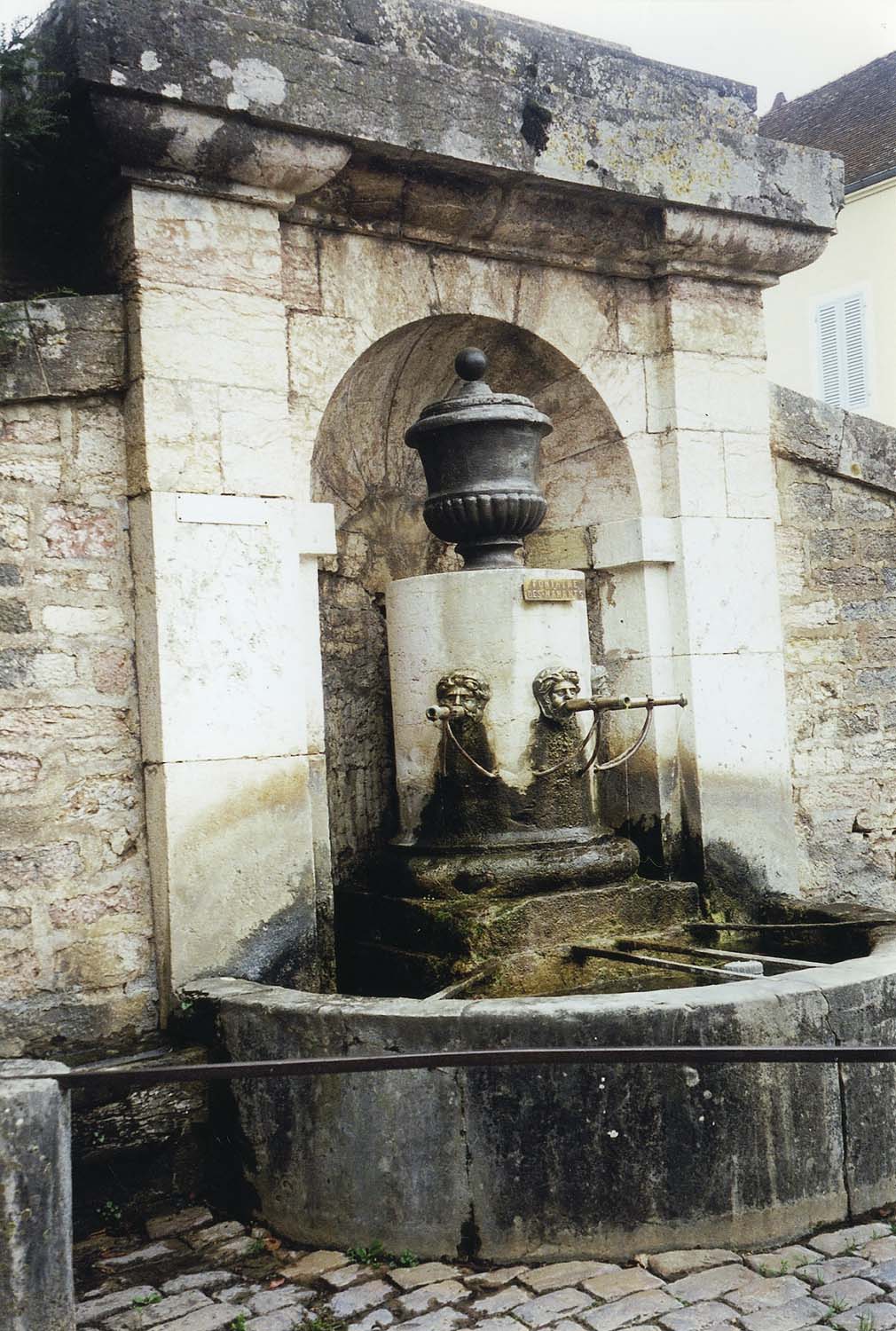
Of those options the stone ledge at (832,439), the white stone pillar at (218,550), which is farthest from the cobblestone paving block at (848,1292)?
the stone ledge at (832,439)

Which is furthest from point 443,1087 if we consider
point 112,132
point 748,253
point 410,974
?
point 748,253

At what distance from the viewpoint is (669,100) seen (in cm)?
498

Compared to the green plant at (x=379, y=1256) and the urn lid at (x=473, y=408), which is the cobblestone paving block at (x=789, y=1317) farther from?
the urn lid at (x=473, y=408)

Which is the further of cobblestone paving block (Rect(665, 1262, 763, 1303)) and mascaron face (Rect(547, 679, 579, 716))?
mascaron face (Rect(547, 679, 579, 716))

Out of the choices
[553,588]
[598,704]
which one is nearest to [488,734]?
[598,704]

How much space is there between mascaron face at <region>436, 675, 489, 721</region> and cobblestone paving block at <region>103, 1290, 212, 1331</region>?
6.42 feet

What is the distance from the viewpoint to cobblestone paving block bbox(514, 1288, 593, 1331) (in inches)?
117

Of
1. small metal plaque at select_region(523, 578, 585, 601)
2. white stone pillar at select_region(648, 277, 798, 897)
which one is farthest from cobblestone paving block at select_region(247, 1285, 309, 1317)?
white stone pillar at select_region(648, 277, 798, 897)

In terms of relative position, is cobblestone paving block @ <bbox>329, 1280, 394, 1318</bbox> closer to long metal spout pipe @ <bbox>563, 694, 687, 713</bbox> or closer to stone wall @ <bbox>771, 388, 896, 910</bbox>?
long metal spout pipe @ <bbox>563, 694, 687, 713</bbox>

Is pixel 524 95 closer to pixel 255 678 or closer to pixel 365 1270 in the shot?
pixel 255 678

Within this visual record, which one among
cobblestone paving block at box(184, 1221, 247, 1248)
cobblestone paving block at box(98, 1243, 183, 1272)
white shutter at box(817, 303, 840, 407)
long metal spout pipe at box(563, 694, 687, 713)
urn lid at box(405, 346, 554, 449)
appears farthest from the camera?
white shutter at box(817, 303, 840, 407)

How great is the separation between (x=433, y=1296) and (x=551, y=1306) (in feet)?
0.90

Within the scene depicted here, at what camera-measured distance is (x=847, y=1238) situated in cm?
332

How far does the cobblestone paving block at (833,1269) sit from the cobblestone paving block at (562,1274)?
1.46 ft
